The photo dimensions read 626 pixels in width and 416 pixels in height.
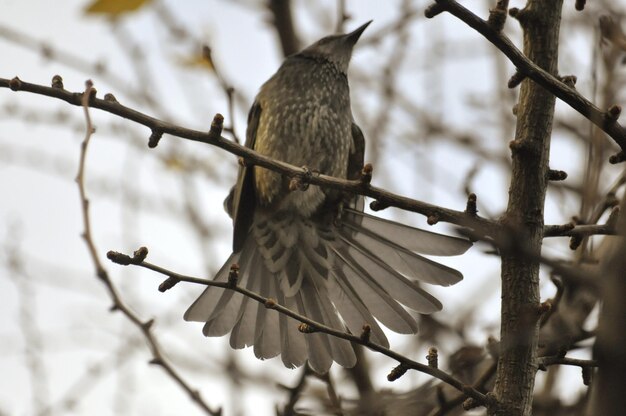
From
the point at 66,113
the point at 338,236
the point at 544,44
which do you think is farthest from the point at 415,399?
the point at 66,113

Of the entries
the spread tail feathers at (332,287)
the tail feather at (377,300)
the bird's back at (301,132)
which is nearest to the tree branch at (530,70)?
the spread tail feathers at (332,287)

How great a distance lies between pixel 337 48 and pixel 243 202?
4.15 ft

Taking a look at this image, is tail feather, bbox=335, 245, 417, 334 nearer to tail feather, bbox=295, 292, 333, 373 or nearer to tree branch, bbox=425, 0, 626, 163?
tail feather, bbox=295, 292, 333, 373

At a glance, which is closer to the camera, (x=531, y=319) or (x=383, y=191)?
(x=531, y=319)

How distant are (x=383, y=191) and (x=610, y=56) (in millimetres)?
2053

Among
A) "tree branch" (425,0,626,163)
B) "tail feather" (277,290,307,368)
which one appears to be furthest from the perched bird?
"tree branch" (425,0,626,163)

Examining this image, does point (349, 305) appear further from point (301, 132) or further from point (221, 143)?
point (221, 143)

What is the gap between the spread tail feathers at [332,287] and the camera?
121 inches

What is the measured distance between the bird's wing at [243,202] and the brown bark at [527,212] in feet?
5.96

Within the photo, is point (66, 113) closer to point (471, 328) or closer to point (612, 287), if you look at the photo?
point (471, 328)

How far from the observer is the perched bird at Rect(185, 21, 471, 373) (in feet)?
10.3

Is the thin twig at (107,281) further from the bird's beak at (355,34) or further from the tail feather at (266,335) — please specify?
the bird's beak at (355,34)

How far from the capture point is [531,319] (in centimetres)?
207

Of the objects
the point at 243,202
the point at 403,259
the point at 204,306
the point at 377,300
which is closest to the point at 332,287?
the point at 377,300
